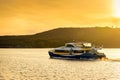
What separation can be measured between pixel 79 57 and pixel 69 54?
4635mm

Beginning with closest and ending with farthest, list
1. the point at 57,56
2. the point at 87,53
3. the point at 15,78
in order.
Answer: the point at 15,78 → the point at 87,53 → the point at 57,56

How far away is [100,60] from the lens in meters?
150

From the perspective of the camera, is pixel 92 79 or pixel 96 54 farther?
pixel 96 54

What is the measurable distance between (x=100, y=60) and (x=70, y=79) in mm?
70646

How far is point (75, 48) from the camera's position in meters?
148

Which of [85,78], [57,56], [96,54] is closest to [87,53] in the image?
[96,54]

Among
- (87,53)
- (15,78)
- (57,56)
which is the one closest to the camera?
(15,78)

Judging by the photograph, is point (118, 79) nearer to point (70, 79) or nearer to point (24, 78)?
point (70, 79)

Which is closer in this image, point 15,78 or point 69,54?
point 15,78

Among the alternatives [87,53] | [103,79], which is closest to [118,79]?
[103,79]

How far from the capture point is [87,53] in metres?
143

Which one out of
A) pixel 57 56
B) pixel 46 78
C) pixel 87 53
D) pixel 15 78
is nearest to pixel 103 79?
pixel 46 78

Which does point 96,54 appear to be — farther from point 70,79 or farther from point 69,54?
point 70,79

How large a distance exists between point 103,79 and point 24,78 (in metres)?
17.0
